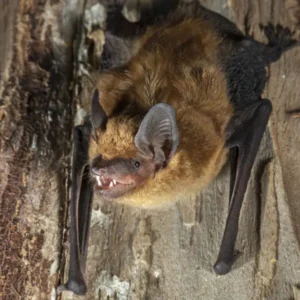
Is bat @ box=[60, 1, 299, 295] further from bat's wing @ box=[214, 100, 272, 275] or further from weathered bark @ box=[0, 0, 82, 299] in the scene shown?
weathered bark @ box=[0, 0, 82, 299]

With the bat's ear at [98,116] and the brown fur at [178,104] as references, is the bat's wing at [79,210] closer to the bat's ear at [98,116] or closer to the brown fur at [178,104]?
the brown fur at [178,104]

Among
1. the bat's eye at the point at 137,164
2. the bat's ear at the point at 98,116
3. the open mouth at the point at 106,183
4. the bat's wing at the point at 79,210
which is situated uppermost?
the bat's ear at the point at 98,116

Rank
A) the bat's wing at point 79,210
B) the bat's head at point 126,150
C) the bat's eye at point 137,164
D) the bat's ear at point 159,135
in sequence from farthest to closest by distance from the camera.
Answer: the bat's wing at point 79,210
the bat's eye at point 137,164
the bat's head at point 126,150
the bat's ear at point 159,135

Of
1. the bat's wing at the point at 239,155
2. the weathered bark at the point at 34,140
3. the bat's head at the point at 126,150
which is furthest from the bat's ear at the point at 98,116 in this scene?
the bat's wing at the point at 239,155

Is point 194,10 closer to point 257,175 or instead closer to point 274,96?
point 274,96

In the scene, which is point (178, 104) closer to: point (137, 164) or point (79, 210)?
point (137, 164)

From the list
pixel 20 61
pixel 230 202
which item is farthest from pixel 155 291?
pixel 20 61

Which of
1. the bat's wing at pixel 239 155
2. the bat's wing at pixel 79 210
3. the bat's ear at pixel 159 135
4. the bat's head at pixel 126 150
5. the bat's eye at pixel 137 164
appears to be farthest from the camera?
the bat's wing at pixel 79 210

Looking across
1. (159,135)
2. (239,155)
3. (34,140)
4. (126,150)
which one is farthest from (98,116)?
(239,155)
